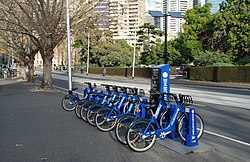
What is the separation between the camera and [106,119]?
7555 mm

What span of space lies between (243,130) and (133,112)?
2944 mm

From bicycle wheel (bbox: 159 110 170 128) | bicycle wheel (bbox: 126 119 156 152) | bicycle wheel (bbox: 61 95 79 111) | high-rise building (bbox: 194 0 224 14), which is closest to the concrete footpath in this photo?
bicycle wheel (bbox: 126 119 156 152)

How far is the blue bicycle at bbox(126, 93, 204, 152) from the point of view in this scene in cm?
579

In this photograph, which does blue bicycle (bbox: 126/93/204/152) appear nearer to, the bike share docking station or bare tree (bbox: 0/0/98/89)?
the bike share docking station

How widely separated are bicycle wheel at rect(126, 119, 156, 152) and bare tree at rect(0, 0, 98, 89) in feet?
44.7

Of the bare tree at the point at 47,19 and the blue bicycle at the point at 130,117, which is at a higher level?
the bare tree at the point at 47,19

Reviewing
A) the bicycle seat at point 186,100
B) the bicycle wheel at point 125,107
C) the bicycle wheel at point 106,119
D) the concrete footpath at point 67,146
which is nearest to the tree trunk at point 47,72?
the concrete footpath at point 67,146

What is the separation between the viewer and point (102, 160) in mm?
5375

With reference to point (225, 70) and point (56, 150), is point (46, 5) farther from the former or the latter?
point (225, 70)

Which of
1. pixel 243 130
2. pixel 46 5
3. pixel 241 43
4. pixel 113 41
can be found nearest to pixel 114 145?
pixel 243 130

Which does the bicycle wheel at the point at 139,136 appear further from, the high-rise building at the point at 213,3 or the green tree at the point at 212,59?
the high-rise building at the point at 213,3

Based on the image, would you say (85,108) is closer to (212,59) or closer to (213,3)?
(212,59)

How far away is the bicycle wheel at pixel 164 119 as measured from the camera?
6.32 metres

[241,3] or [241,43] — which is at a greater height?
[241,3]
